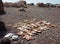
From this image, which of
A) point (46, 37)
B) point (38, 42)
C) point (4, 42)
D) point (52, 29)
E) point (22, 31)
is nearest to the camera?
point (4, 42)

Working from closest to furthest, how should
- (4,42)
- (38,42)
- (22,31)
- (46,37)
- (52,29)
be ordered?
(4,42)
(38,42)
(46,37)
(22,31)
(52,29)

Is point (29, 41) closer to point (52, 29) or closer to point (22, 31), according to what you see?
point (22, 31)

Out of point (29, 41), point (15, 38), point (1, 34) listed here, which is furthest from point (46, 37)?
Result: point (1, 34)

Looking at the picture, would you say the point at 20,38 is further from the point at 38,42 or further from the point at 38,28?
the point at 38,28

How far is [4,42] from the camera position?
470 cm

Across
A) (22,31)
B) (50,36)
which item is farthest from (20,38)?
(50,36)

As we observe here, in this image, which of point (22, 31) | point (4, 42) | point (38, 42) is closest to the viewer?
point (4, 42)

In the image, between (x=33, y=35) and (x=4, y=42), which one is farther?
(x=33, y=35)

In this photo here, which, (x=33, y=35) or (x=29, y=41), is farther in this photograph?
(x=33, y=35)

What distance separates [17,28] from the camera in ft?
21.5

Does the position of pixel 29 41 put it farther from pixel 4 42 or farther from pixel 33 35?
pixel 4 42

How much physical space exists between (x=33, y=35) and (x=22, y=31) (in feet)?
1.56

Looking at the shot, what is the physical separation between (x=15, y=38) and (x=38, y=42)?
72 centimetres

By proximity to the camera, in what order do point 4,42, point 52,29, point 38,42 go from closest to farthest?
point 4,42
point 38,42
point 52,29
